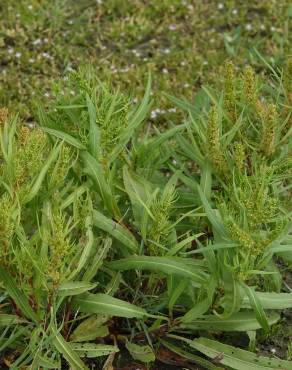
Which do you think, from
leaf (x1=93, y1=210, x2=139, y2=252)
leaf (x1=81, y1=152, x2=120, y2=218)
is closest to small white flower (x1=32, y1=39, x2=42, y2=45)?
leaf (x1=81, y1=152, x2=120, y2=218)

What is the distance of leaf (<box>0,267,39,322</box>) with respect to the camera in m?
3.07

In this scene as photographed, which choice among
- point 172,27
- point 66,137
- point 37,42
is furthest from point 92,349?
point 172,27

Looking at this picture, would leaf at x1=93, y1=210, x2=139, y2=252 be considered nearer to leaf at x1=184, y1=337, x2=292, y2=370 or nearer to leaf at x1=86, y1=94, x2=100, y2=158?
leaf at x1=86, y1=94, x2=100, y2=158

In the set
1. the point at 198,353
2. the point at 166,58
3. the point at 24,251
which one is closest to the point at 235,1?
the point at 166,58

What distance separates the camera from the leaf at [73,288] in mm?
3004

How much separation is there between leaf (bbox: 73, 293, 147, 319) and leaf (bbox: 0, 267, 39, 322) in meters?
0.23

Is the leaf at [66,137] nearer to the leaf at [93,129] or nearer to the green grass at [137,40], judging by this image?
the leaf at [93,129]

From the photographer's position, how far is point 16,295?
3.11 meters

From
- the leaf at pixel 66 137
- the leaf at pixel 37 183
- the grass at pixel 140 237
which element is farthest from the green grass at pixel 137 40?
the leaf at pixel 37 183

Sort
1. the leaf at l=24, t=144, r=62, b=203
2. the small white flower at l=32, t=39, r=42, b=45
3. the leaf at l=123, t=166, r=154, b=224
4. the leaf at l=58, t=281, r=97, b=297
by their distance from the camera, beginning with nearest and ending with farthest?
the leaf at l=58, t=281, r=97, b=297 < the leaf at l=24, t=144, r=62, b=203 < the leaf at l=123, t=166, r=154, b=224 < the small white flower at l=32, t=39, r=42, b=45

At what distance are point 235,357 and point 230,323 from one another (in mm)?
152

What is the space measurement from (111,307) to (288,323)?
106 cm

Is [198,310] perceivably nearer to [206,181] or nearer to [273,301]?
[273,301]

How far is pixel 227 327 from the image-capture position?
336 centimetres
